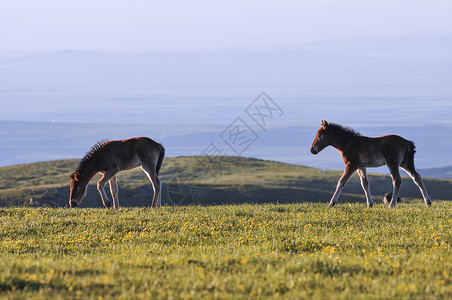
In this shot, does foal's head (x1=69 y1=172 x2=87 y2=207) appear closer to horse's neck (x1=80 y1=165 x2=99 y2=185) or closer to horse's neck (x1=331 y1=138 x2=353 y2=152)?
horse's neck (x1=80 y1=165 x2=99 y2=185)

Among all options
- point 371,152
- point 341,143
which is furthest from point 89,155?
point 371,152

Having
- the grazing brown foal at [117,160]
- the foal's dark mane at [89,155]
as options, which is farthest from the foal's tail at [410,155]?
the foal's dark mane at [89,155]

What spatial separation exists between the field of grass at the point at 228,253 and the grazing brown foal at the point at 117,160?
2529 mm

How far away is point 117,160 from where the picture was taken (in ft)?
73.3

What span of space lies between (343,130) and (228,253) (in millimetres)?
10535

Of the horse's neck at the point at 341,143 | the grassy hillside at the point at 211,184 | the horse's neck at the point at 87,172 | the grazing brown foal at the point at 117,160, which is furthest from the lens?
the grassy hillside at the point at 211,184

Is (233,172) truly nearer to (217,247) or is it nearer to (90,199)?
(90,199)

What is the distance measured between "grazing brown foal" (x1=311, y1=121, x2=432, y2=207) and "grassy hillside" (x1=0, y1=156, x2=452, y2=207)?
59029mm

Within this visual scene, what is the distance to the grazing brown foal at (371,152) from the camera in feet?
65.2

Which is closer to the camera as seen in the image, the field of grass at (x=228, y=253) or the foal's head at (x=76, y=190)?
the field of grass at (x=228, y=253)

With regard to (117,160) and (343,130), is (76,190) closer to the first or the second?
(117,160)

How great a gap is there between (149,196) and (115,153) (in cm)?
6653

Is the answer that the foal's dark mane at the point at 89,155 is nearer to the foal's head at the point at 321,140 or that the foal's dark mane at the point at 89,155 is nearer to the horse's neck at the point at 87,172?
the horse's neck at the point at 87,172

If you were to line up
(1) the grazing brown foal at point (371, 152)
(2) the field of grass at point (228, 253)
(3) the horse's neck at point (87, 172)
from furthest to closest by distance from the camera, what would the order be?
(3) the horse's neck at point (87, 172) → (1) the grazing brown foal at point (371, 152) → (2) the field of grass at point (228, 253)
